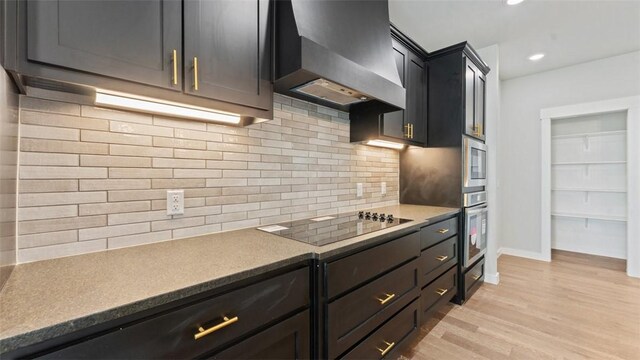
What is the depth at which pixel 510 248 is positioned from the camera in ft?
13.9

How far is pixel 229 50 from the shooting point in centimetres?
118

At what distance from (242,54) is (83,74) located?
60cm

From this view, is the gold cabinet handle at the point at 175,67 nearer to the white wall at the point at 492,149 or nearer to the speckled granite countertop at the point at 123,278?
the speckled granite countertop at the point at 123,278

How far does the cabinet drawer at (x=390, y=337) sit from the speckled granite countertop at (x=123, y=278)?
0.55m

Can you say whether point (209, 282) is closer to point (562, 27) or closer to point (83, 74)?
point (83, 74)

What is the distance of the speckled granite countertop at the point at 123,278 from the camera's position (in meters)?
0.61

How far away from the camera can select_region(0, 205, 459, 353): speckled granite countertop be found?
61 centimetres

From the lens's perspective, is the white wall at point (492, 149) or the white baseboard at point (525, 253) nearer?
the white wall at point (492, 149)

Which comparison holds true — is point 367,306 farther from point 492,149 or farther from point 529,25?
point 529,25

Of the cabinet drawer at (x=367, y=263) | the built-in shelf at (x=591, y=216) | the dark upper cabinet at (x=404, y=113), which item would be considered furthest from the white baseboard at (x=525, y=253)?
the cabinet drawer at (x=367, y=263)

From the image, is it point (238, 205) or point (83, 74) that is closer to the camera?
point (83, 74)

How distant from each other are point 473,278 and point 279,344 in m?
2.54

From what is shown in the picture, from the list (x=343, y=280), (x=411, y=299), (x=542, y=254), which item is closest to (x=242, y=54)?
(x=343, y=280)

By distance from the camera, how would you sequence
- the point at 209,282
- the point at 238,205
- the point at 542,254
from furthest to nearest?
A: the point at 542,254
the point at 238,205
the point at 209,282
